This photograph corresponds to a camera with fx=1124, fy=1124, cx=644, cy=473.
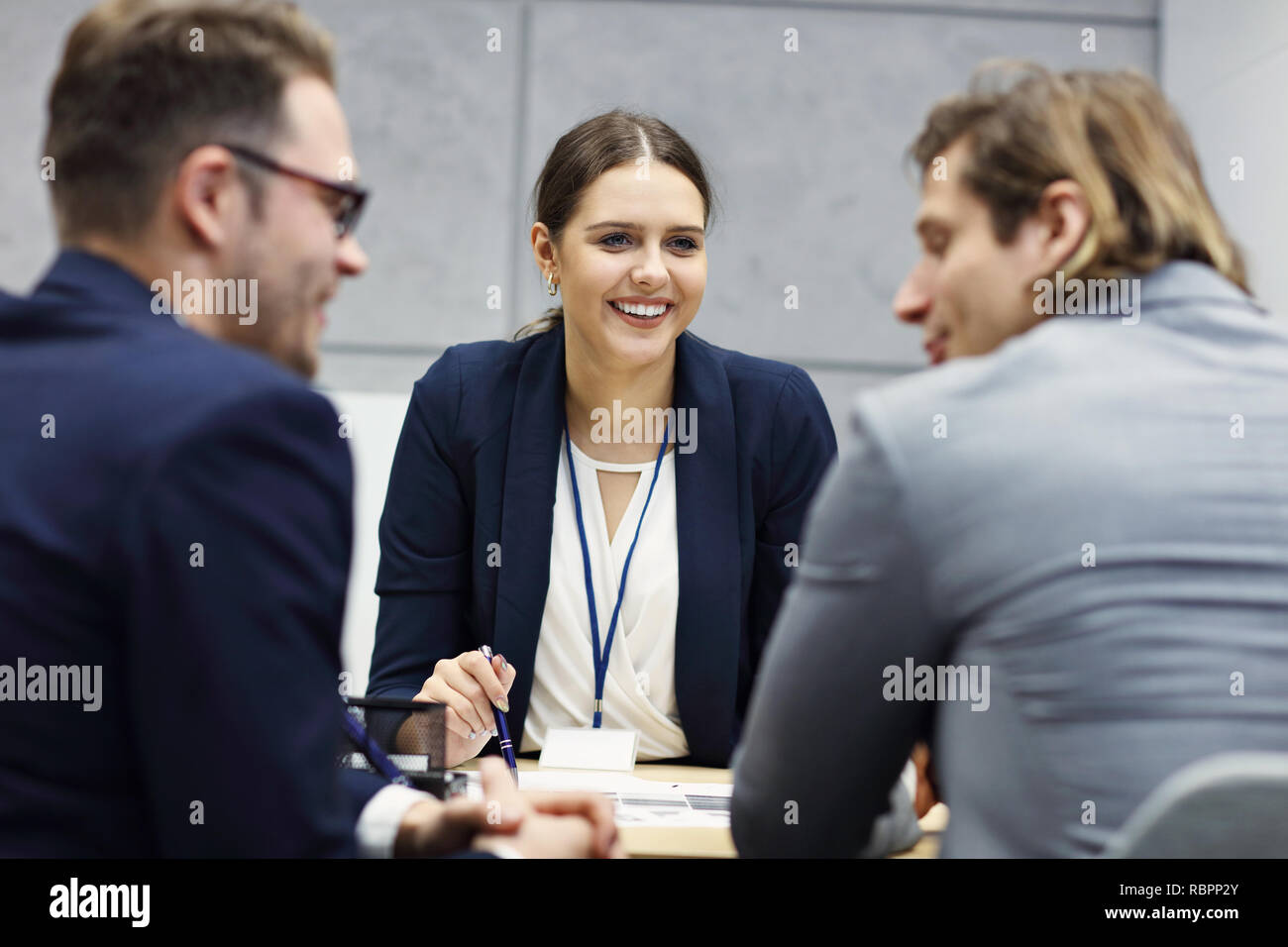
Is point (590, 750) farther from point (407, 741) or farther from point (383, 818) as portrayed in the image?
point (383, 818)

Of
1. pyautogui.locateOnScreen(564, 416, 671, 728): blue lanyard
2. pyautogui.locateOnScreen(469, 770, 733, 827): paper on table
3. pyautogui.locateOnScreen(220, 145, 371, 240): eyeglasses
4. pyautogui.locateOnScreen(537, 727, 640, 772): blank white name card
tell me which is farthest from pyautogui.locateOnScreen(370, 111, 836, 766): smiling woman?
pyautogui.locateOnScreen(220, 145, 371, 240): eyeglasses

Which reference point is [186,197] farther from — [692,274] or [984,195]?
[692,274]

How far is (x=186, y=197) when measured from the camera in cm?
88

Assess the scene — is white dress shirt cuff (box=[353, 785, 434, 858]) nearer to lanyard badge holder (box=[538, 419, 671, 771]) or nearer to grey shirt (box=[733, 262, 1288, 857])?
grey shirt (box=[733, 262, 1288, 857])

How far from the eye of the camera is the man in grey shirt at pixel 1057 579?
2.50 feet

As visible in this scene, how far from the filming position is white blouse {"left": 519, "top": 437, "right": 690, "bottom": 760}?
1.78 metres

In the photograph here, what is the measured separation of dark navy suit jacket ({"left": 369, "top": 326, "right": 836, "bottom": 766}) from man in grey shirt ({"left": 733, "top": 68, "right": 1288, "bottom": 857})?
2.87ft

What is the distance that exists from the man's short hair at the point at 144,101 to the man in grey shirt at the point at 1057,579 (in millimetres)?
556

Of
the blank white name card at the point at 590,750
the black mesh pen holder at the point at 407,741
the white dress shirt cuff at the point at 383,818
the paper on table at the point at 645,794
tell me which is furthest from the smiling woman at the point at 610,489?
the white dress shirt cuff at the point at 383,818

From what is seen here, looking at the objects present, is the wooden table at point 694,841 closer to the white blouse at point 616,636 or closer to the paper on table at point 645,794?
the paper on table at point 645,794

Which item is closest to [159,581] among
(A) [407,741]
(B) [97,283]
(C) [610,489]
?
(B) [97,283]

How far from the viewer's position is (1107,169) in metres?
0.94
